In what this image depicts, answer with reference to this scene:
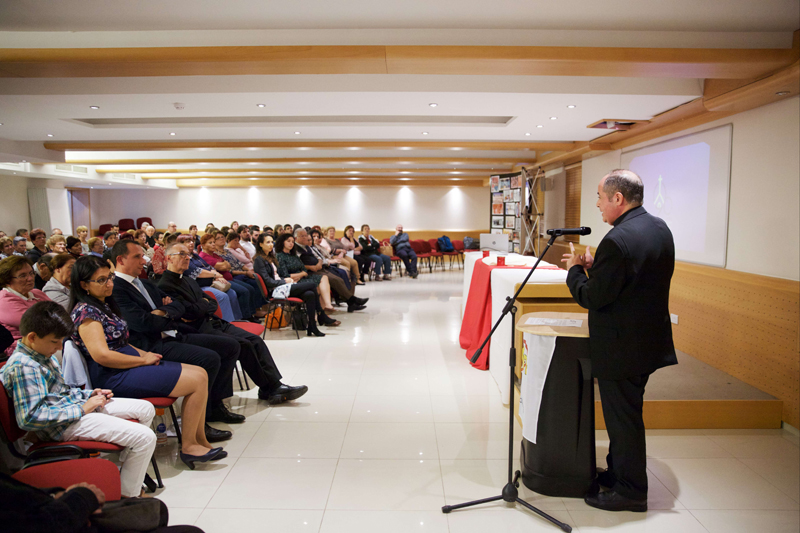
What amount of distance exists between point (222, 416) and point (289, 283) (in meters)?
2.84

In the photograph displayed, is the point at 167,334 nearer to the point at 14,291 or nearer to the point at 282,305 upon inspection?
the point at 14,291

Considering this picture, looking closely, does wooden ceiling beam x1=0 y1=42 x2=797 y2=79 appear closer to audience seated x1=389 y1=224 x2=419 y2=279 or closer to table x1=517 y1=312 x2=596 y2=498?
table x1=517 y1=312 x2=596 y2=498

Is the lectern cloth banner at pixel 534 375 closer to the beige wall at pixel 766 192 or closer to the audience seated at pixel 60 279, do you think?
the beige wall at pixel 766 192

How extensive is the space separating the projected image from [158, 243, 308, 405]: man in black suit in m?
4.24

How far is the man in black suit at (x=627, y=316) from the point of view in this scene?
229 cm

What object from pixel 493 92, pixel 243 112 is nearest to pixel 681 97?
pixel 493 92

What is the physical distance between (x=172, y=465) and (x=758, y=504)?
3312 millimetres

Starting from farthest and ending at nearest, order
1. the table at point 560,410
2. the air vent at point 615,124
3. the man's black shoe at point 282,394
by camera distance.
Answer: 1. the air vent at point 615,124
2. the man's black shoe at point 282,394
3. the table at point 560,410

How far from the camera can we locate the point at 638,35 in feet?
11.7

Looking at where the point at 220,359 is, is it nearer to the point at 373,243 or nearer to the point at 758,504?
the point at 758,504

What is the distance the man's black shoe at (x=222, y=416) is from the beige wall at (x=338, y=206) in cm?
1344

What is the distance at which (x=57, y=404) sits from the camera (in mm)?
2223

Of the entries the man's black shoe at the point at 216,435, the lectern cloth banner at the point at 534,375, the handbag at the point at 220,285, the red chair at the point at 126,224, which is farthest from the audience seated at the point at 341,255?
the red chair at the point at 126,224

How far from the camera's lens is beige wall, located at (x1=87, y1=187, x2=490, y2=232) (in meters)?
16.7
